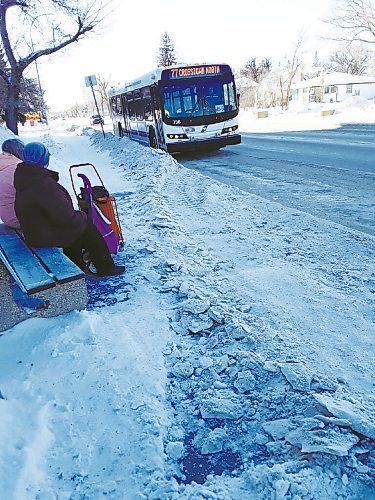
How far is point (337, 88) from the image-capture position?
6475cm

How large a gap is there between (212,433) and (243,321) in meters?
1.13

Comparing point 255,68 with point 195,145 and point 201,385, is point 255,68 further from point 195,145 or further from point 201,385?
point 201,385

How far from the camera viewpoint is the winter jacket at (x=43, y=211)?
3746 mm

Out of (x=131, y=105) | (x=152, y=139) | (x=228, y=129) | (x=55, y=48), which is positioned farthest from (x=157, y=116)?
(x=55, y=48)

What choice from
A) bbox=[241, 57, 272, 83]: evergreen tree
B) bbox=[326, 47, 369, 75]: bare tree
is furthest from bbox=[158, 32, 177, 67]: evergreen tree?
bbox=[326, 47, 369, 75]: bare tree

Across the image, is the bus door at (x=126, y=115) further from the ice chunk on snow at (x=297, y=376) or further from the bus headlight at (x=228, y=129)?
the ice chunk on snow at (x=297, y=376)

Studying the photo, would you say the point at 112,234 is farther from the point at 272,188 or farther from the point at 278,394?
the point at 272,188

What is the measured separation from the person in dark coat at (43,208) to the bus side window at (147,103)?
482 inches

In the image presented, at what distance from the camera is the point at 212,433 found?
7.70ft

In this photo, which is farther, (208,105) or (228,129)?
(228,129)

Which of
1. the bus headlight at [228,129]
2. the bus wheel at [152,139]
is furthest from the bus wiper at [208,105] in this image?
the bus wheel at [152,139]

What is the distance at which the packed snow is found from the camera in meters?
2.06

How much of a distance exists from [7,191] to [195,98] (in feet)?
35.4

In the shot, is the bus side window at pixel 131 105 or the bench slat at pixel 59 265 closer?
the bench slat at pixel 59 265
